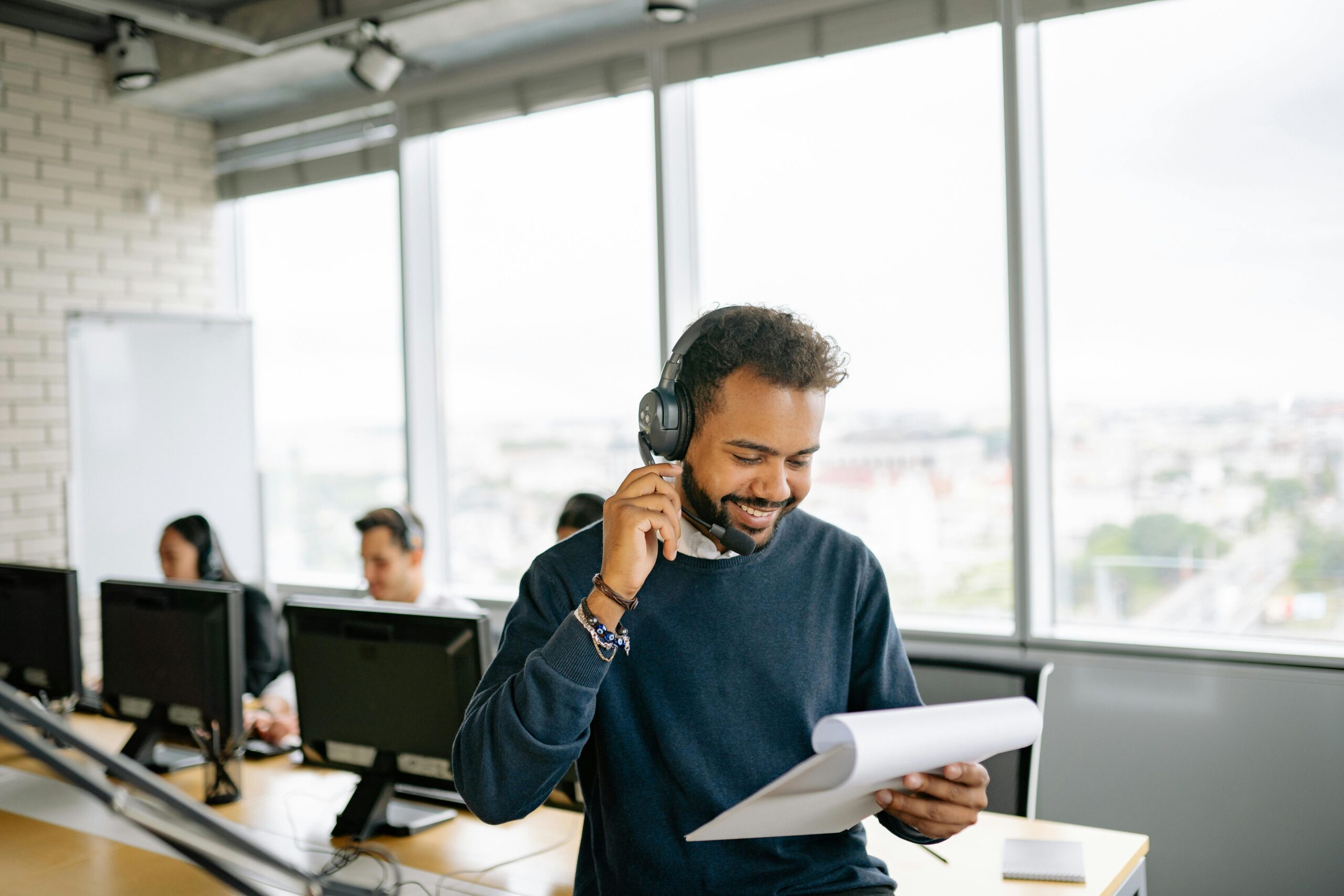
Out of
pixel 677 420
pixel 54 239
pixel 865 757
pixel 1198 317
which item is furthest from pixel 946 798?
pixel 54 239

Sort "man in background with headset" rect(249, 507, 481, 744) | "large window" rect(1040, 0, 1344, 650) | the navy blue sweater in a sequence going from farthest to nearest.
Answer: "man in background with headset" rect(249, 507, 481, 744)
"large window" rect(1040, 0, 1344, 650)
the navy blue sweater

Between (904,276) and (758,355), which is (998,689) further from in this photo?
(904,276)

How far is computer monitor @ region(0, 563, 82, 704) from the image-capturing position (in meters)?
2.79

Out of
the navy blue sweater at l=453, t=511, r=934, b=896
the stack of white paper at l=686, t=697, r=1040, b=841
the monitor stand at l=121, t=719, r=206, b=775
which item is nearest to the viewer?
the stack of white paper at l=686, t=697, r=1040, b=841

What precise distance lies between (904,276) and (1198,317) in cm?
94

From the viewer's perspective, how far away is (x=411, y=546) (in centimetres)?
326

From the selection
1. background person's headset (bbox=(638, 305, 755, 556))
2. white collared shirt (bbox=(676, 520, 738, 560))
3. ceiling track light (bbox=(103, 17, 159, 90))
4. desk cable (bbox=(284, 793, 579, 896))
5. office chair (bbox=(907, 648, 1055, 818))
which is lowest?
desk cable (bbox=(284, 793, 579, 896))

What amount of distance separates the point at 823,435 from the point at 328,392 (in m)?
2.65

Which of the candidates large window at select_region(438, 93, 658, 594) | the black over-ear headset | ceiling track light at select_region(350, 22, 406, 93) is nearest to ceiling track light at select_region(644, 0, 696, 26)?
large window at select_region(438, 93, 658, 594)

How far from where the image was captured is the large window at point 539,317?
4.31m

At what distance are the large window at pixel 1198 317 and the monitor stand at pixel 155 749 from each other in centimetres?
259

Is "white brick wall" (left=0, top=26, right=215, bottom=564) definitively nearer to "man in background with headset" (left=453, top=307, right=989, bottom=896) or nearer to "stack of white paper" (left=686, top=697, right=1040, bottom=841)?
"man in background with headset" (left=453, top=307, right=989, bottom=896)

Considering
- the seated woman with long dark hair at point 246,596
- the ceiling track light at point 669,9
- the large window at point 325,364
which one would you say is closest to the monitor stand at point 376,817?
the seated woman with long dark hair at point 246,596

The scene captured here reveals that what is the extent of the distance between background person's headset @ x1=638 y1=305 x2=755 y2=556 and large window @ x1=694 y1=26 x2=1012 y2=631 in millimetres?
1938
